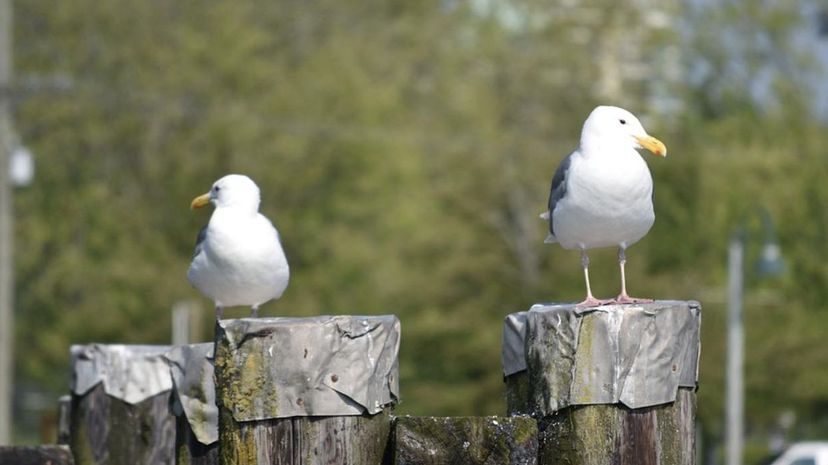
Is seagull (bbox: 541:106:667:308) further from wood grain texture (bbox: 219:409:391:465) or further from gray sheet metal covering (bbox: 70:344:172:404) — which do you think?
gray sheet metal covering (bbox: 70:344:172:404)

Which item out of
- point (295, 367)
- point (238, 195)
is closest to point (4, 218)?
point (238, 195)

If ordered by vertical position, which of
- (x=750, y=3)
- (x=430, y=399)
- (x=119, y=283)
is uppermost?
(x=750, y=3)

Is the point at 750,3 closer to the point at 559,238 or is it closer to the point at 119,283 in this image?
the point at 119,283

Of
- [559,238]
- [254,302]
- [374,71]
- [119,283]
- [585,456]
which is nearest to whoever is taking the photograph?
[585,456]

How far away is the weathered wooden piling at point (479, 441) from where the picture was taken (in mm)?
6742

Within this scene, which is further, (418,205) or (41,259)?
(418,205)

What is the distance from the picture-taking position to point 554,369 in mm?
6863

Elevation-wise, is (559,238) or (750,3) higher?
(750,3)

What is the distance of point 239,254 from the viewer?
28.4 ft

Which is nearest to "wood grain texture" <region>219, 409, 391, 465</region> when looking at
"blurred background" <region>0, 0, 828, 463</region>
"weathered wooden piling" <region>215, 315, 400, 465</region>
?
"weathered wooden piling" <region>215, 315, 400, 465</region>

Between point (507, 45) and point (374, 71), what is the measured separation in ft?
12.9

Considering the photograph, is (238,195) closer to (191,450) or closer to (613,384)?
(191,450)

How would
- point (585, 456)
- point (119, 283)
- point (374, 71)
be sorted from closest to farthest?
point (585, 456), point (119, 283), point (374, 71)

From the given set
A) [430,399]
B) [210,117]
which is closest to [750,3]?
[210,117]
